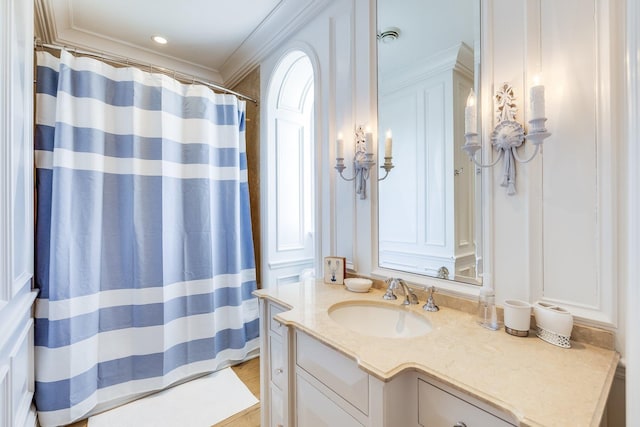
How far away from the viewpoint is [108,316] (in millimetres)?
1763

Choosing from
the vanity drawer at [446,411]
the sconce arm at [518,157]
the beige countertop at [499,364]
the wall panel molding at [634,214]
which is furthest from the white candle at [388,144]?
the vanity drawer at [446,411]

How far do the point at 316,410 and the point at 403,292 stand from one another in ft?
1.99

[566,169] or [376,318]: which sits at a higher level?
[566,169]

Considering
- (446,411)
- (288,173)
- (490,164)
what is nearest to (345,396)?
(446,411)

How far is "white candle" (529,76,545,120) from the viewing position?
87 centimetres

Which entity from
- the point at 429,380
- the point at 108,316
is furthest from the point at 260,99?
the point at 429,380

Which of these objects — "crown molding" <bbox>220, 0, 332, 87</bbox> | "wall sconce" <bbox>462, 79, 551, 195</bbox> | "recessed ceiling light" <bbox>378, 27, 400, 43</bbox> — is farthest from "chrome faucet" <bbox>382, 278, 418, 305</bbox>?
"crown molding" <bbox>220, 0, 332, 87</bbox>

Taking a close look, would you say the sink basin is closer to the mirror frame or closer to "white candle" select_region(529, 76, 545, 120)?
the mirror frame

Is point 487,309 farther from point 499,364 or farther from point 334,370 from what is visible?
point 334,370

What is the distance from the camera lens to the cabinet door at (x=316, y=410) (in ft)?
2.87

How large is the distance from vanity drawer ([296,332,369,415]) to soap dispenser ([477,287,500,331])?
493mm

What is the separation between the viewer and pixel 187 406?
1756 mm

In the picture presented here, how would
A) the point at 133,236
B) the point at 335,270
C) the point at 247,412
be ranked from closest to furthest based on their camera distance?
the point at 335,270 < the point at 247,412 < the point at 133,236

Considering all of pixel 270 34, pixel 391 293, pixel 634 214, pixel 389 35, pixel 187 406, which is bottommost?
pixel 187 406
